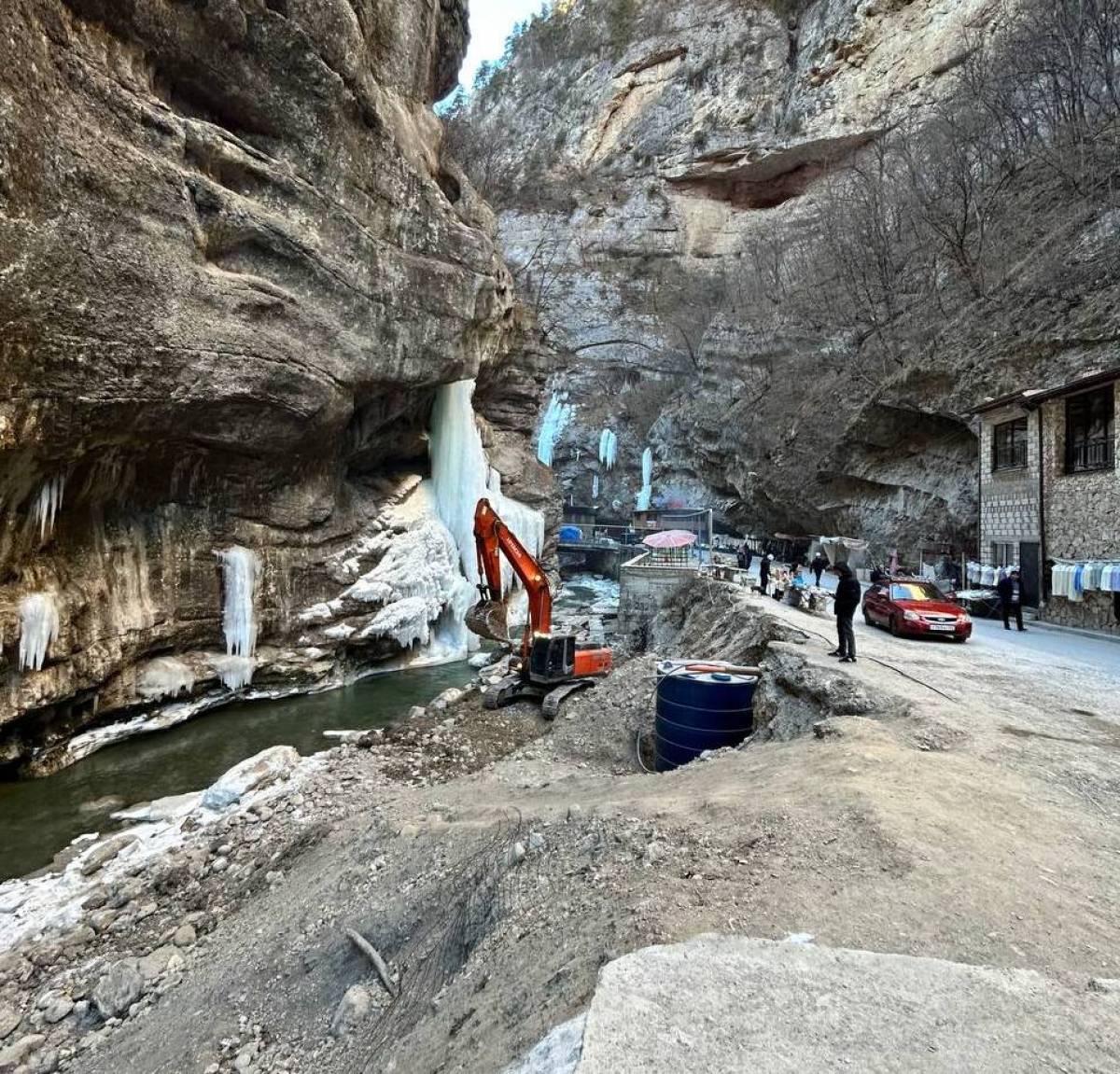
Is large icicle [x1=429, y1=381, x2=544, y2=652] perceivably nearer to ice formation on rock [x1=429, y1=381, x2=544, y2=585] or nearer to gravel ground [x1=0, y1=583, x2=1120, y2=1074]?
ice formation on rock [x1=429, y1=381, x2=544, y2=585]

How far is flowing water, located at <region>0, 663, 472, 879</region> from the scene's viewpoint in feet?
32.0

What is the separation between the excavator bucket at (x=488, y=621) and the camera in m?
13.3

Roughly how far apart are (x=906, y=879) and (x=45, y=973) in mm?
7746

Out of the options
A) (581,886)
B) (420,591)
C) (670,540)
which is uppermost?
(670,540)

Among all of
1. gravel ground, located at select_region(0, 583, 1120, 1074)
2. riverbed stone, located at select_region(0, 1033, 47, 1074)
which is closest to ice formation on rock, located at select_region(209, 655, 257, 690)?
gravel ground, located at select_region(0, 583, 1120, 1074)

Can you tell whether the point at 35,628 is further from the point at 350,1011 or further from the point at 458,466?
the point at 458,466

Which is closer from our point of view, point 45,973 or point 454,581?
point 45,973

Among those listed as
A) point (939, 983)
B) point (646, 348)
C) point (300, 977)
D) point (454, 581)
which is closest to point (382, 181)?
point (454, 581)

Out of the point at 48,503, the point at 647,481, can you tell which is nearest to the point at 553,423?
the point at 647,481

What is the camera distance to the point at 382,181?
58.7 feet

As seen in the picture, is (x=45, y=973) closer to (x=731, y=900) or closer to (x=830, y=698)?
(x=731, y=900)

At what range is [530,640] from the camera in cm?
1426

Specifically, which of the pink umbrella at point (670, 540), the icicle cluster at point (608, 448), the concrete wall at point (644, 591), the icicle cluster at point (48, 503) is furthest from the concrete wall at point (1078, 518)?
the icicle cluster at point (608, 448)

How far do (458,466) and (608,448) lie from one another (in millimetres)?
32846
